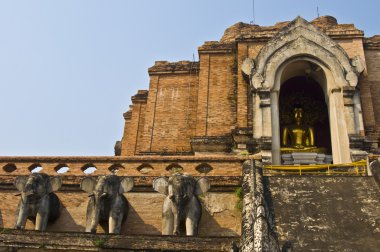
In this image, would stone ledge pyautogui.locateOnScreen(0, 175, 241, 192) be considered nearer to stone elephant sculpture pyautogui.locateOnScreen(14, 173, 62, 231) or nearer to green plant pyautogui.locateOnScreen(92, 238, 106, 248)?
stone elephant sculpture pyautogui.locateOnScreen(14, 173, 62, 231)

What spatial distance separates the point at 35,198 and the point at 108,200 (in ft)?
5.02

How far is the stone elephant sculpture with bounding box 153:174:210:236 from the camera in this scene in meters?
9.72

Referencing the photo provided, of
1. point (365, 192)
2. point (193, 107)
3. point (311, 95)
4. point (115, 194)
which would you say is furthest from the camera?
point (311, 95)

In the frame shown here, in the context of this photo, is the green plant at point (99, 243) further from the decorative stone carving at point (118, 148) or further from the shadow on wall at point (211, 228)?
the decorative stone carving at point (118, 148)

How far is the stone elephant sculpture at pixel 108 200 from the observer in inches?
394

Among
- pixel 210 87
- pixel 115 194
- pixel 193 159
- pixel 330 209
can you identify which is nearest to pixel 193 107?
pixel 210 87

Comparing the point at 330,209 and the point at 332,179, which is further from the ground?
the point at 332,179

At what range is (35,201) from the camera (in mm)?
10312

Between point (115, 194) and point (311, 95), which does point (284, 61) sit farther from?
point (115, 194)

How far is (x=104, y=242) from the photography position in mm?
8453

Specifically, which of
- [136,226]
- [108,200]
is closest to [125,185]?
[108,200]

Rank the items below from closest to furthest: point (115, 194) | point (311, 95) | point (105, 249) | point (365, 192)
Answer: point (105, 249)
point (365, 192)
point (115, 194)
point (311, 95)

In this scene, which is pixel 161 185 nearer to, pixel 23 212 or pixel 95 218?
pixel 95 218

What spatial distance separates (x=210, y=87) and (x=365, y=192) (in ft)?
28.1
